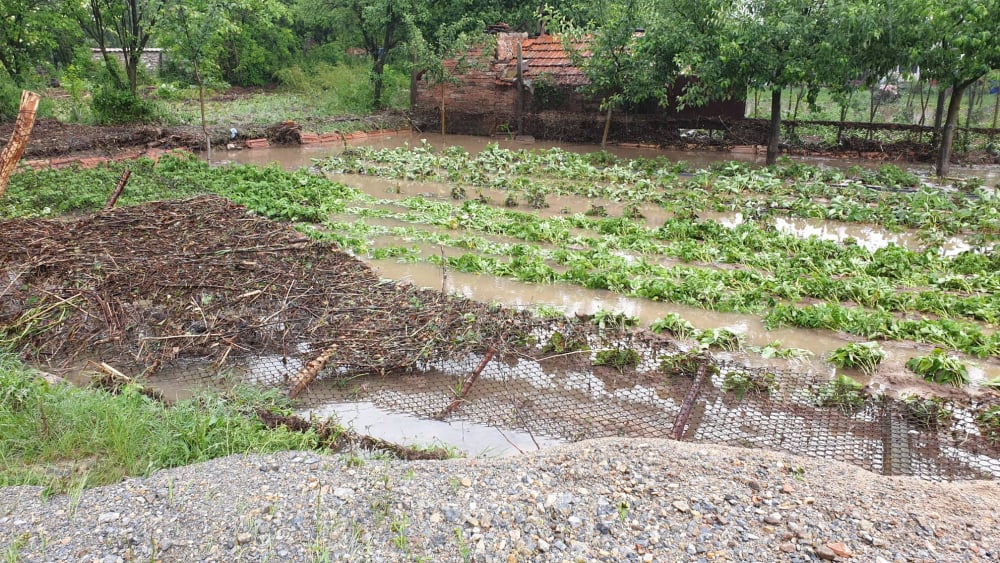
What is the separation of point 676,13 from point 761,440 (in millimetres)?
13708

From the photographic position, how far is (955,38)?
12.6m

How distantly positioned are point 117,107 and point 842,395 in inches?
775

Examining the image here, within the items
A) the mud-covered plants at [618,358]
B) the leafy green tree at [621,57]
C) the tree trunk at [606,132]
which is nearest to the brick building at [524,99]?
the tree trunk at [606,132]

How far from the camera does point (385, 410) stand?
5.73 meters

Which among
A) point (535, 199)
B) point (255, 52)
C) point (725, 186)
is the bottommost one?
point (535, 199)

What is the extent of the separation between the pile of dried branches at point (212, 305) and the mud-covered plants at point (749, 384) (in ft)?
6.51

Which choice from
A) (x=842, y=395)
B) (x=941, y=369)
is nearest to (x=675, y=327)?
(x=842, y=395)

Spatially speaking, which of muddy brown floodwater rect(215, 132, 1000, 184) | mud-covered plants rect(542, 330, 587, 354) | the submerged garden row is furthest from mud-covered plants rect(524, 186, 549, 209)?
mud-covered plants rect(542, 330, 587, 354)

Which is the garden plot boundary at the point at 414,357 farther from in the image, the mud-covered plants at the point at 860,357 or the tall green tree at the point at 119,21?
the tall green tree at the point at 119,21

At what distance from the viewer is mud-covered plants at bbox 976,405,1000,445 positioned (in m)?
5.13

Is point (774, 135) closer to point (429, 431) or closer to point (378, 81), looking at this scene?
point (429, 431)

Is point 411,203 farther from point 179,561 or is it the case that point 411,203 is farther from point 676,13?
point 179,561

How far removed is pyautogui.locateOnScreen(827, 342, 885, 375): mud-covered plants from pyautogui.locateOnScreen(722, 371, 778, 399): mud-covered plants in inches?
36.6

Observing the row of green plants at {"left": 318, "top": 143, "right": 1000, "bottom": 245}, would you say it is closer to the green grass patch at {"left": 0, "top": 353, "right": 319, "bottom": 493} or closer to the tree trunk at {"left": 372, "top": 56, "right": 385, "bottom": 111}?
the tree trunk at {"left": 372, "top": 56, "right": 385, "bottom": 111}
